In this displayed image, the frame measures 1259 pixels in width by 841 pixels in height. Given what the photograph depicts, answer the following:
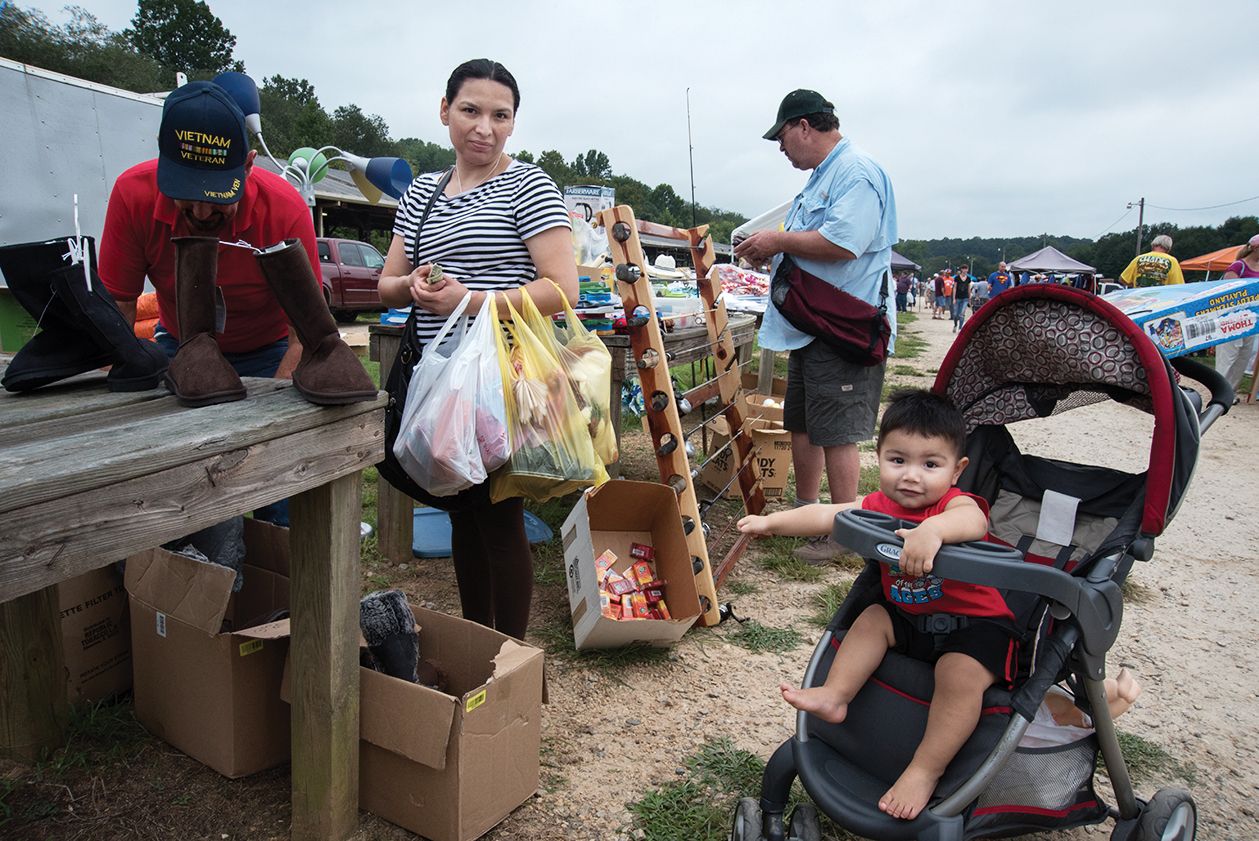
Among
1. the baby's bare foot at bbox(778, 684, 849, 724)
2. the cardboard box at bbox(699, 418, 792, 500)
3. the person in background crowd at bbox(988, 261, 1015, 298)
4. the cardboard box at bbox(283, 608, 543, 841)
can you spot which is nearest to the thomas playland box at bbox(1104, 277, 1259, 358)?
the person in background crowd at bbox(988, 261, 1015, 298)

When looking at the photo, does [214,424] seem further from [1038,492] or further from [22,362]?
[1038,492]

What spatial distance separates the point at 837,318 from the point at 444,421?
6.37 ft

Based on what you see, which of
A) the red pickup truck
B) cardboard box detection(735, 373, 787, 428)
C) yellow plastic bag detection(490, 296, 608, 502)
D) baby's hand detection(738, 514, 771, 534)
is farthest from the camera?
the red pickup truck

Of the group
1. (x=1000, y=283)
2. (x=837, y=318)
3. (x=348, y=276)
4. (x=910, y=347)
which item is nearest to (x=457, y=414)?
(x=837, y=318)

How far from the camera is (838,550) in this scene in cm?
379

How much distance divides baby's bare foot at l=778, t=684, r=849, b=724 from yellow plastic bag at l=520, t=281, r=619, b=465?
848 millimetres

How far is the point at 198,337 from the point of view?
64.0 inches

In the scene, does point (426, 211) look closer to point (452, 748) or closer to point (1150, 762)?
point (452, 748)

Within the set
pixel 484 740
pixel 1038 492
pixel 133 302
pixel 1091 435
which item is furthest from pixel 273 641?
pixel 1091 435

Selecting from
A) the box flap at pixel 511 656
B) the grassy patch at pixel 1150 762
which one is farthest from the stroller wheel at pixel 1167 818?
the box flap at pixel 511 656

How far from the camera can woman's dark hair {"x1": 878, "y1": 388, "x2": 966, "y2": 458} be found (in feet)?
5.95

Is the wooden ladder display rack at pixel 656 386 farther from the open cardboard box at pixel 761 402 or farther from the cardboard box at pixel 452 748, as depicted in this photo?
the open cardboard box at pixel 761 402

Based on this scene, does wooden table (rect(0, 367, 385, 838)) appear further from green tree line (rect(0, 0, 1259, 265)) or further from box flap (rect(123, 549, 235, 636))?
green tree line (rect(0, 0, 1259, 265))

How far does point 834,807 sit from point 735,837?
0.29 metres
